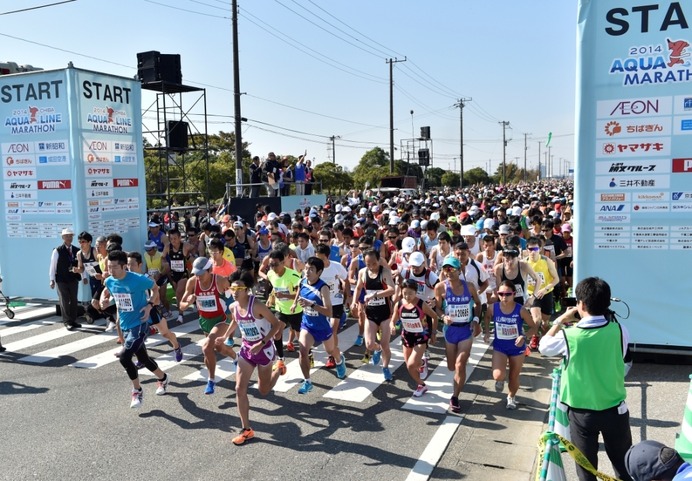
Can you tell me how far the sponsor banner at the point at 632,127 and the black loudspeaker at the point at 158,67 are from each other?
1355cm

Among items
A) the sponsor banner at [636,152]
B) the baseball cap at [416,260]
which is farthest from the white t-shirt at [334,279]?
the sponsor banner at [636,152]

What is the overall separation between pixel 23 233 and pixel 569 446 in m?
12.8

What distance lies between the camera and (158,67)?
17.4m

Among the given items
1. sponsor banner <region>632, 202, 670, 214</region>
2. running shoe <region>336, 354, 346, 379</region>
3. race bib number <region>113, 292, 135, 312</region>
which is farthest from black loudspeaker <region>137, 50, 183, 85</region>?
sponsor banner <region>632, 202, 670, 214</region>

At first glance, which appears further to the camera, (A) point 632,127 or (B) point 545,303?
(B) point 545,303

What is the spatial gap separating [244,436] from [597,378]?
3.71m

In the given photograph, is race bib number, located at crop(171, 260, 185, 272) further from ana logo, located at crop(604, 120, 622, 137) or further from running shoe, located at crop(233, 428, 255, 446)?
ana logo, located at crop(604, 120, 622, 137)

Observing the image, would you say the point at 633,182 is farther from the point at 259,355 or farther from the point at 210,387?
the point at 210,387

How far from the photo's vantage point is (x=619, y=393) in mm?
4238

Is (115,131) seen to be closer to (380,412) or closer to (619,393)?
(380,412)

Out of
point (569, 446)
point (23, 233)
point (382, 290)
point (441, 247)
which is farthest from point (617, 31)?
point (23, 233)

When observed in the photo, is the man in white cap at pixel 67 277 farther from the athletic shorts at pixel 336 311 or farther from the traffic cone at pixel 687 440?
the traffic cone at pixel 687 440

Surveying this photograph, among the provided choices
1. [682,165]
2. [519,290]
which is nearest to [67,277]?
[519,290]

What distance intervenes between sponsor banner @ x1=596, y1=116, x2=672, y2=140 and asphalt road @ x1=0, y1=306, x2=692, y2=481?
3364 mm
